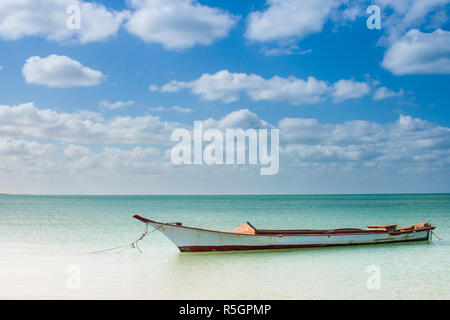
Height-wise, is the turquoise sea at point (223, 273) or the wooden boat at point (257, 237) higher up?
the wooden boat at point (257, 237)

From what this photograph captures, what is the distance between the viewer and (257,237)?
15.6 metres

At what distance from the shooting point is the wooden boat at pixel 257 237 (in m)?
15.0

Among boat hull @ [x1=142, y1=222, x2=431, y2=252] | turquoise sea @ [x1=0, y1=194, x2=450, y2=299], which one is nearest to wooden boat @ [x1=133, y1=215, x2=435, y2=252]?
boat hull @ [x1=142, y1=222, x2=431, y2=252]

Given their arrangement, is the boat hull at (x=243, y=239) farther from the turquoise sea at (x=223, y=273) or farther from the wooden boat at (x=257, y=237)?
the turquoise sea at (x=223, y=273)

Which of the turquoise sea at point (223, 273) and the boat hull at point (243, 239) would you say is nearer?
the turquoise sea at point (223, 273)

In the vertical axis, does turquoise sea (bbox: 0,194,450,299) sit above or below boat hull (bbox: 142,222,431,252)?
below

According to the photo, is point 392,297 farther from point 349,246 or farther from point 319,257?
point 349,246

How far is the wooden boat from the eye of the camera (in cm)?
1499

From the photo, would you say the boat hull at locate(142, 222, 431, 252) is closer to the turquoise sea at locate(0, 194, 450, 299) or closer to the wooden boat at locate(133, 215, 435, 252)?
the wooden boat at locate(133, 215, 435, 252)

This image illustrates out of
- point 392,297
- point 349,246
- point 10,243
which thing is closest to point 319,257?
point 349,246

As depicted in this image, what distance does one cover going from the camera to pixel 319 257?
14.8 meters

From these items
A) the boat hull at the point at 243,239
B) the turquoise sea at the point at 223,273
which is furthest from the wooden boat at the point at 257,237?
the turquoise sea at the point at 223,273

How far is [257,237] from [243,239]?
0.54 m
